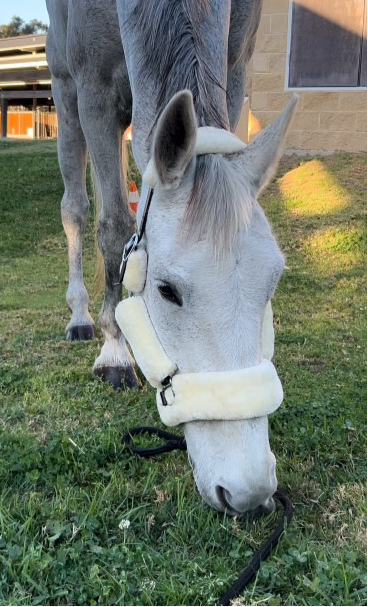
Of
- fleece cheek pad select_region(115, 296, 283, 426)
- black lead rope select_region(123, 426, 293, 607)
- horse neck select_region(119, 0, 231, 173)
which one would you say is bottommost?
black lead rope select_region(123, 426, 293, 607)

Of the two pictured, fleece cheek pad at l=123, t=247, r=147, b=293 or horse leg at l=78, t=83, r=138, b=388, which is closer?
fleece cheek pad at l=123, t=247, r=147, b=293

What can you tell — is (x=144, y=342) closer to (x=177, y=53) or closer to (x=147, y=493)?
(x=147, y=493)

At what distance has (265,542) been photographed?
1775 millimetres

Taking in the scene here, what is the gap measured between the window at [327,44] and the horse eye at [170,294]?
8.99 meters

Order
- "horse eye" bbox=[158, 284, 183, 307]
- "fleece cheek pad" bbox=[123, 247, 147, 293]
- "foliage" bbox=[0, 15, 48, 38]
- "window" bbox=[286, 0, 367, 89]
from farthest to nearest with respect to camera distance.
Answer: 1. "foliage" bbox=[0, 15, 48, 38]
2. "window" bbox=[286, 0, 367, 89]
3. "fleece cheek pad" bbox=[123, 247, 147, 293]
4. "horse eye" bbox=[158, 284, 183, 307]

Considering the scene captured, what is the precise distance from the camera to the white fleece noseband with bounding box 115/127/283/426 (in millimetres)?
1676

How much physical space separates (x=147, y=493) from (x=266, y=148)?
1.27 m

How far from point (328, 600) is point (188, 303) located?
0.90m

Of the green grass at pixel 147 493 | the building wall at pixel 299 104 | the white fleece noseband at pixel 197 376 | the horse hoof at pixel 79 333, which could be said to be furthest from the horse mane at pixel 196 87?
the building wall at pixel 299 104

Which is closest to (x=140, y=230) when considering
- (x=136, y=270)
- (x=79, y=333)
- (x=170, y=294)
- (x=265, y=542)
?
(x=136, y=270)

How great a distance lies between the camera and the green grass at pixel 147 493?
63.2 inches

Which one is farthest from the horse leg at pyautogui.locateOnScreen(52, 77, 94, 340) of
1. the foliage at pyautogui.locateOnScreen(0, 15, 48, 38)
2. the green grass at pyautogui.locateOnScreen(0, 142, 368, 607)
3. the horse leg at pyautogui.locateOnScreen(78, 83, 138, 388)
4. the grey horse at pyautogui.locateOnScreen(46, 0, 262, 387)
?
the foliage at pyautogui.locateOnScreen(0, 15, 48, 38)

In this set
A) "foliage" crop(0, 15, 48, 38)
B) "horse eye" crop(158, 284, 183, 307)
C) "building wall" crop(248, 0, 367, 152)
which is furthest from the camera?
"foliage" crop(0, 15, 48, 38)

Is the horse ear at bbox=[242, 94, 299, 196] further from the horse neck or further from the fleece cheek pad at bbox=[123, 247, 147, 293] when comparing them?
the fleece cheek pad at bbox=[123, 247, 147, 293]
